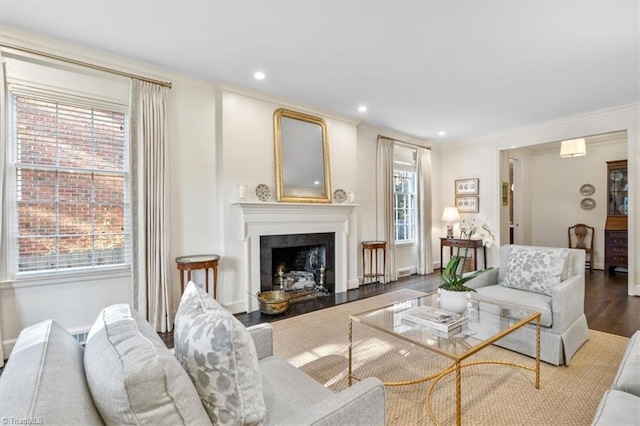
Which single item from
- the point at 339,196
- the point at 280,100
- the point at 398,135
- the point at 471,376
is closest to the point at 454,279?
the point at 471,376

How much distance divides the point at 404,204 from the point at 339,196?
1.88 meters

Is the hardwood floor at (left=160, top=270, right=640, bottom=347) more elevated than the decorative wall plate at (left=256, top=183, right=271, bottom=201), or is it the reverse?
the decorative wall plate at (left=256, top=183, right=271, bottom=201)

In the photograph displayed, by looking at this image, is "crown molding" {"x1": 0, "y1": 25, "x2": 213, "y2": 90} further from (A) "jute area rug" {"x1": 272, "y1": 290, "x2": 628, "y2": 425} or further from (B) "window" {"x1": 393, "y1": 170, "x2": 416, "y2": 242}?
(B) "window" {"x1": 393, "y1": 170, "x2": 416, "y2": 242}

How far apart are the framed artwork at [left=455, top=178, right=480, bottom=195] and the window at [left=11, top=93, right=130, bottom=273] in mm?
5708

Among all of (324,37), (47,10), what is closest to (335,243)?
(324,37)

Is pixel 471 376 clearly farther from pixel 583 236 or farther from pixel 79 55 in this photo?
pixel 583 236

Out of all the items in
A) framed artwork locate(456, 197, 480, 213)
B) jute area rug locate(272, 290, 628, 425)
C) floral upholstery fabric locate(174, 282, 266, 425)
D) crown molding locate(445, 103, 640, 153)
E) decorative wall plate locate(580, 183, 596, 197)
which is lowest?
jute area rug locate(272, 290, 628, 425)

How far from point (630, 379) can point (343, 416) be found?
1346 mm

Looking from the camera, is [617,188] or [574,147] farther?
[617,188]

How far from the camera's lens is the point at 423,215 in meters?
5.98

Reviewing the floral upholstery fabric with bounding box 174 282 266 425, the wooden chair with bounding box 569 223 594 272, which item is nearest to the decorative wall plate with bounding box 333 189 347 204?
the floral upholstery fabric with bounding box 174 282 266 425

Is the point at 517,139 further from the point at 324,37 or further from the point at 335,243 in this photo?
the point at 324,37

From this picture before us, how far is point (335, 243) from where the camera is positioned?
181 inches

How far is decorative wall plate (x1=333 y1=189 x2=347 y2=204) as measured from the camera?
181 inches
